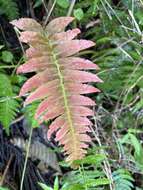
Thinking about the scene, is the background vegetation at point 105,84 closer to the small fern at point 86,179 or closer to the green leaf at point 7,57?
the green leaf at point 7,57

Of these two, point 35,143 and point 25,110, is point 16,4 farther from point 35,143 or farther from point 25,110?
point 35,143

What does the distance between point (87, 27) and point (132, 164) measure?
22.8 inches

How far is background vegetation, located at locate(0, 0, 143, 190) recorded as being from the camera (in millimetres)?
1585

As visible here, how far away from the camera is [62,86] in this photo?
1178mm

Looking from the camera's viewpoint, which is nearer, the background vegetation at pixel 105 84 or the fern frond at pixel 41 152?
the background vegetation at pixel 105 84

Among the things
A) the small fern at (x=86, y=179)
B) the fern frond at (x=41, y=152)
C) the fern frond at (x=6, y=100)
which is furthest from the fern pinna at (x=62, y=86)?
the fern frond at (x=41, y=152)

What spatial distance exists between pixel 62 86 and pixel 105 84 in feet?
1.63

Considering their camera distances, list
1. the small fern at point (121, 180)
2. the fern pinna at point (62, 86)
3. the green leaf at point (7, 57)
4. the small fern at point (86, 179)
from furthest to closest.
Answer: the green leaf at point (7, 57)
the small fern at point (121, 180)
the small fern at point (86, 179)
the fern pinna at point (62, 86)

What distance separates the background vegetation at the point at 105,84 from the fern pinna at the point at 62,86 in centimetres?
32

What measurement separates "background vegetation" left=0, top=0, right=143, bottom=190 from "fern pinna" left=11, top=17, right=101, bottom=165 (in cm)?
32

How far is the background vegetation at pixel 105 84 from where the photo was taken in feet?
5.20

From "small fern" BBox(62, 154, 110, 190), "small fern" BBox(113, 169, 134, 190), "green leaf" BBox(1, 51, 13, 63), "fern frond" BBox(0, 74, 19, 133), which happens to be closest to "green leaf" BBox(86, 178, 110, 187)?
"small fern" BBox(62, 154, 110, 190)

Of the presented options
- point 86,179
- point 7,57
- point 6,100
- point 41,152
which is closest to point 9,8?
point 7,57

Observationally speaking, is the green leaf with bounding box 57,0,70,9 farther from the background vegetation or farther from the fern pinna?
the fern pinna
